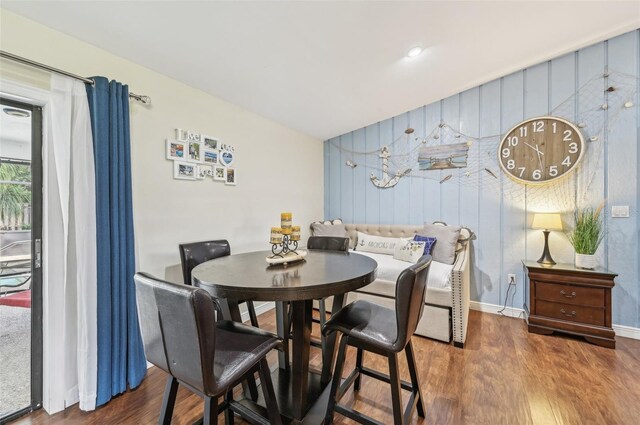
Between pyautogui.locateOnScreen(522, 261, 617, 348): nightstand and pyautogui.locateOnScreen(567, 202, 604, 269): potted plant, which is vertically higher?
pyautogui.locateOnScreen(567, 202, 604, 269): potted plant

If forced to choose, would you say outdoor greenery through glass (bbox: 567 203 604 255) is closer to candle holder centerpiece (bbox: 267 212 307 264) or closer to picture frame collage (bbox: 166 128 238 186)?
candle holder centerpiece (bbox: 267 212 307 264)

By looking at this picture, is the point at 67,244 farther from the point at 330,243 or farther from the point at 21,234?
the point at 330,243

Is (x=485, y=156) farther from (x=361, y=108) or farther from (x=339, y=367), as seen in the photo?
(x=339, y=367)

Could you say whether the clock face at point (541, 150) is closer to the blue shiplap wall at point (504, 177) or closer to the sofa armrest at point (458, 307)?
the blue shiplap wall at point (504, 177)

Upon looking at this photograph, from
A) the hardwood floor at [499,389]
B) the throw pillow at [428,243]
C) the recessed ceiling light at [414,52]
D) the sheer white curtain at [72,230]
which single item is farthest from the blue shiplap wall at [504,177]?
the sheer white curtain at [72,230]

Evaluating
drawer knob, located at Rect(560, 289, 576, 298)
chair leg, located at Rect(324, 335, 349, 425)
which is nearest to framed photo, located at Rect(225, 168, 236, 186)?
chair leg, located at Rect(324, 335, 349, 425)

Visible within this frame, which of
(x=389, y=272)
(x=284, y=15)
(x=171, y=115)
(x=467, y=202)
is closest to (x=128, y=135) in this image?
(x=171, y=115)

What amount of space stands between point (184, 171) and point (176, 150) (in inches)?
7.2

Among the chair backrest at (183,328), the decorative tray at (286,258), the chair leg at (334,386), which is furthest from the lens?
the decorative tray at (286,258)

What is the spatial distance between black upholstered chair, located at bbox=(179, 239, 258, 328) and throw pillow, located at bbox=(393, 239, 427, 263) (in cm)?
182

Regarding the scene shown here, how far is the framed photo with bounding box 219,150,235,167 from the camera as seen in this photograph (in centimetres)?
269

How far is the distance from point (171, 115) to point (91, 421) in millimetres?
2152

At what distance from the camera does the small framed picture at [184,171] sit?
227 centimetres

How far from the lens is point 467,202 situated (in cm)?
342
